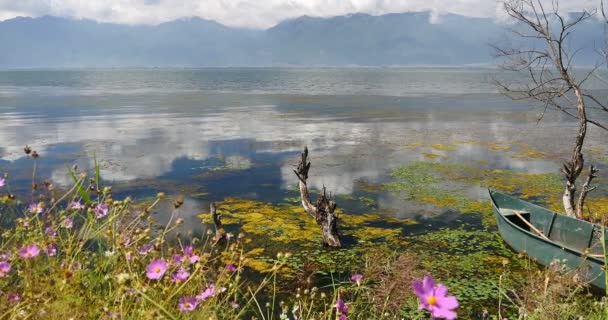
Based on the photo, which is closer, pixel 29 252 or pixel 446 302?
pixel 446 302

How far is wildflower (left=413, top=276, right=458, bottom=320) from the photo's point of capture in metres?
1.79

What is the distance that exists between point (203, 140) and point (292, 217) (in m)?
15.4

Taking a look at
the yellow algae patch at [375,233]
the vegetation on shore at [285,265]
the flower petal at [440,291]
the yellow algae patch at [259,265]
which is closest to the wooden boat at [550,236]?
the vegetation on shore at [285,265]

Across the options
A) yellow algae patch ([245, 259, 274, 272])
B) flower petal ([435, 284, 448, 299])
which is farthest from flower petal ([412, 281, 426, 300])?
yellow algae patch ([245, 259, 274, 272])

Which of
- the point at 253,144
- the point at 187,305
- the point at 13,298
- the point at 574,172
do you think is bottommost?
the point at 253,144

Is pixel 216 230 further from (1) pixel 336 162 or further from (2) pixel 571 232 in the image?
(1) pixel 336 162

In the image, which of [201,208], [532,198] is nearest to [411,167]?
[532,198]

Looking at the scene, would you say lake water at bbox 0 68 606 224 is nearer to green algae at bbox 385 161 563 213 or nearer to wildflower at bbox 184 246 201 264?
green algae at bbox 385 161 563 213

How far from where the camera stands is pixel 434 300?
1.89 m

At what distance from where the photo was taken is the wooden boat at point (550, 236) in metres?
9.49

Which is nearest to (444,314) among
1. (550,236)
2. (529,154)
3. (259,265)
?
(259,265)

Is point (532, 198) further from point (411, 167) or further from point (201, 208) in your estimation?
point (201, 208)

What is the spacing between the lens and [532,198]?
1673 centimetres

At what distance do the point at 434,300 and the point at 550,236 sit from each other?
12.4 metres
